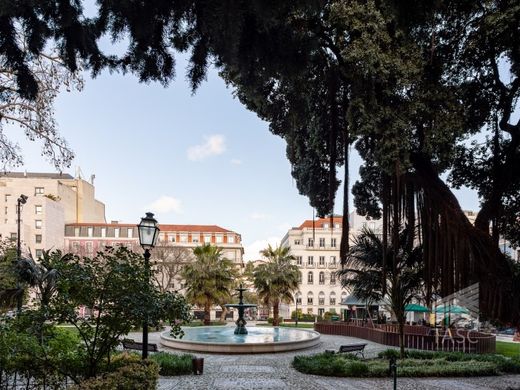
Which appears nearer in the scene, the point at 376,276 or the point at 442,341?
the point at 376,276

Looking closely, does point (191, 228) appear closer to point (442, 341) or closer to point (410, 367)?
point (442, 341)

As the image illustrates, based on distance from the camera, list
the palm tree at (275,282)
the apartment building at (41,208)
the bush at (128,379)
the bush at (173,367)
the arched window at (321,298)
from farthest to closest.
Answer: the arched window at (321,298) < the apartment building at (41,208) < the palm tree at (275,282) < the bush at (173,367) < the bush at (128,379)

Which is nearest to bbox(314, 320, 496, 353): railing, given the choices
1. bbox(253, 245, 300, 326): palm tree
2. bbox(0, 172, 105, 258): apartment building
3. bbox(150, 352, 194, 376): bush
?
bbox(253, 245, 300, 326): palm tree

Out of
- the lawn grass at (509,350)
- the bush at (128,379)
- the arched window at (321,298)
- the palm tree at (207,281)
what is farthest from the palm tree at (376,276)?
the arched window at (321,298)

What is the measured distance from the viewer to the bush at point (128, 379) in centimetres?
550

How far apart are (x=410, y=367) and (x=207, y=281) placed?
20040 millimetres

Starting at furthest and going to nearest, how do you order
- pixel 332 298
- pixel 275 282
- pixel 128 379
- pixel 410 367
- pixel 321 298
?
pixel 321 298 < pixel 332 298 < pixel 275 282 < pixel 410 367 < pixel 128 379

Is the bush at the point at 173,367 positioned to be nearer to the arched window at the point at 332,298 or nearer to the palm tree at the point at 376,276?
the palm tree at the point at 376,276

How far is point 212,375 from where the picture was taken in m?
12.7

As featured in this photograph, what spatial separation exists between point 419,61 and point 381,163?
1664 mm

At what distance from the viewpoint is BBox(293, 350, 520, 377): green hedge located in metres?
12.4

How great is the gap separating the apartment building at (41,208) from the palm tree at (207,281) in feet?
115

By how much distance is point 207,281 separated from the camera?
31.4 m

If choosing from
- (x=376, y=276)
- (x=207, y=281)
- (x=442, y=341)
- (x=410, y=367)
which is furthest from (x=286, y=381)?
(x=207, y=281)
